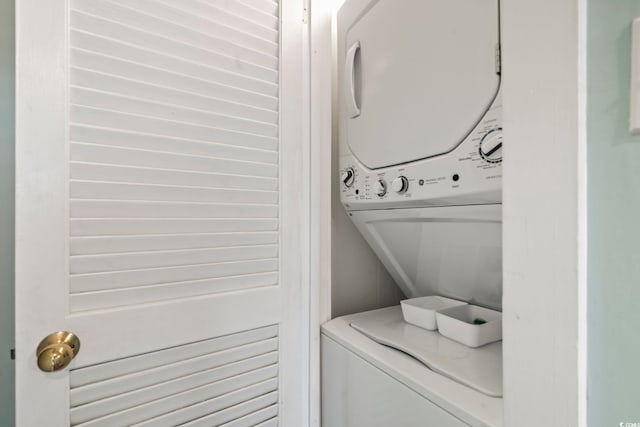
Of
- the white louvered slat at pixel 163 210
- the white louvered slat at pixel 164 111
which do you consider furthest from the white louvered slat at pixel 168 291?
the white louvered slat at pixel 164 111

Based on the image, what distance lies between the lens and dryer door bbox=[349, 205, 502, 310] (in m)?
0.85

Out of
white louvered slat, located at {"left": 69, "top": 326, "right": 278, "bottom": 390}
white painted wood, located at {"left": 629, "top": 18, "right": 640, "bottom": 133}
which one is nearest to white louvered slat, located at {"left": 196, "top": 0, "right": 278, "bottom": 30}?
white painted wood, located at {"left": 629, "top": 18, "right": 640, "bottom": 133}

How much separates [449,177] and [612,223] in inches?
16.3

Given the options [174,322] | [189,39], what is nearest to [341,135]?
[189,39]

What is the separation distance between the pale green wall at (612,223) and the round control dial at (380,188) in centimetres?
62

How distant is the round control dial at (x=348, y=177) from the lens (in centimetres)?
120

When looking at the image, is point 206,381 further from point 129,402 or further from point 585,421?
point 585,421

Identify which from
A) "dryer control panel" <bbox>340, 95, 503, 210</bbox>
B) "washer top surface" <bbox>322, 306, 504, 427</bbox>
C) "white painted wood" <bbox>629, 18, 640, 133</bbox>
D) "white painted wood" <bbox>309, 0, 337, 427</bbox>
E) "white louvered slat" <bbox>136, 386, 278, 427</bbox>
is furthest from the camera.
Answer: "white painted wood" <bbox>309, 0, 337, 427</bbox>

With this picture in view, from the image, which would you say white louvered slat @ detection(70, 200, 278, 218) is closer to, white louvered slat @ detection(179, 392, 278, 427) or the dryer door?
the dryer door

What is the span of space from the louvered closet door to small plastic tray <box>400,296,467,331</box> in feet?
1.42

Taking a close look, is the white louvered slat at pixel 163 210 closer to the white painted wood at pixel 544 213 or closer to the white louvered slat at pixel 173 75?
the white louvered slat at pixel 173 75

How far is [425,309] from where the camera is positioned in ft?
3.49

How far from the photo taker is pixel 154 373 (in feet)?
2.89

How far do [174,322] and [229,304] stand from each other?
0.18m
